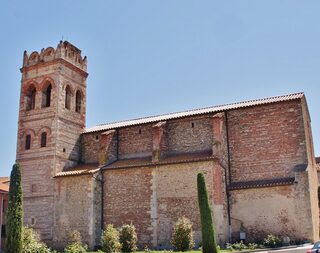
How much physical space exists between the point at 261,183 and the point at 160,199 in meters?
6.26

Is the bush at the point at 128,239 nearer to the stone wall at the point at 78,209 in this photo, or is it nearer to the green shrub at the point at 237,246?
the stone wall at the point at 78,209

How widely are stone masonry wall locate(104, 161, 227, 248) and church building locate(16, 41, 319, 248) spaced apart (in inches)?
2.4

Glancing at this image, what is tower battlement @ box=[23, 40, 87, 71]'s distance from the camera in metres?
32.2

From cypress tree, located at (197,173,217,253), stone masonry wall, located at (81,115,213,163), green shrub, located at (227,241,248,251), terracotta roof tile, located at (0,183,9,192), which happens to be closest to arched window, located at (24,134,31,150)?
terracotta roof tile, located at (0,183,9,192)

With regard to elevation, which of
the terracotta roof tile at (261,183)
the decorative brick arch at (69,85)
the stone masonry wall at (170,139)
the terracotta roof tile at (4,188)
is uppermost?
the decorative brick arch at (69,85)

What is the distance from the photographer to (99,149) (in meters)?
31.0

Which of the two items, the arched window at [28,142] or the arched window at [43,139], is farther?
the arched window at [28,142]

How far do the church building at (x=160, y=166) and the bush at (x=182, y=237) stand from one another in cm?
157

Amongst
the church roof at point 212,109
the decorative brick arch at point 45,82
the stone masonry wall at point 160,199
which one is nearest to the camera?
the stone masonry wall at point 160,199

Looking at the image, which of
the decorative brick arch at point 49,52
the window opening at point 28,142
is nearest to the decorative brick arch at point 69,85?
the decorative brick arch at point 49,52

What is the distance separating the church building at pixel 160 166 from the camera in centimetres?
2425

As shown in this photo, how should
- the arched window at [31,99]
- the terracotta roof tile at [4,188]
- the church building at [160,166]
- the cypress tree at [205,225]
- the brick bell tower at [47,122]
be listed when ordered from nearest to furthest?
1. the cypress tree at [205,225]
2. the church building at [160,166]
3. the brick bell tower at [47,122]
4. the terracotta roof tile at [4,188]
5. the arched window at [31,99]

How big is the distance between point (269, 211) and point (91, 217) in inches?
444

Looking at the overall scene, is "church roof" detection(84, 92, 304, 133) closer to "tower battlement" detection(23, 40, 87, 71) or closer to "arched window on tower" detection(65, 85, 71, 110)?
"arched window on tower" detection(65, 85, 71, 110)
